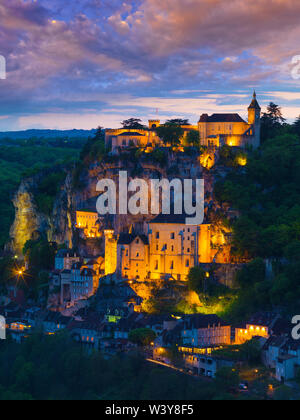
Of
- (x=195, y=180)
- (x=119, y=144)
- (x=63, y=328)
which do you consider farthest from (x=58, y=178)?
(x=63, y=328)

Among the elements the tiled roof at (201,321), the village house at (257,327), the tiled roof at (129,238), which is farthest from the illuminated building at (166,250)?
the village house at (257,327)

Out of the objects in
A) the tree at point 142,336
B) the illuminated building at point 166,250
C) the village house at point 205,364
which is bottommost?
the village house at point 205,364

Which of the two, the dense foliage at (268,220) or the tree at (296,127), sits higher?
the tree at (296,127)

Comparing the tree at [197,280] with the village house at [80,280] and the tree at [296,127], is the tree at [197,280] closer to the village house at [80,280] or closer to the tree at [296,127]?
the village house at [80,280]

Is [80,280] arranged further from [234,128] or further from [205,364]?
[234,128]

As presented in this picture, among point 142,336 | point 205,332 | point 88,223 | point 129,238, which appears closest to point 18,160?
point 88,223

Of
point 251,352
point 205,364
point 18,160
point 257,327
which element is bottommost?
point 205,364

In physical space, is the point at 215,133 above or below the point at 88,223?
above

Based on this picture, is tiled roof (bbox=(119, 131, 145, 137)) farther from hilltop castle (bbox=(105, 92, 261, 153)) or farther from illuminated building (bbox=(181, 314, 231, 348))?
illuminated building (bbox=(181, 314, 231, 348))
